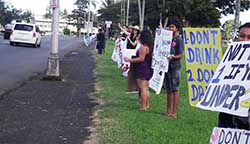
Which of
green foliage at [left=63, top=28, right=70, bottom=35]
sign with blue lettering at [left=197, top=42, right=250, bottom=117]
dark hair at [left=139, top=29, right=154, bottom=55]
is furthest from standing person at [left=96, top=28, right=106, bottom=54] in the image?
green foliage at [left=63, top=28, right=70, bottom=35]

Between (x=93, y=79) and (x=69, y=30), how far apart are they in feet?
459

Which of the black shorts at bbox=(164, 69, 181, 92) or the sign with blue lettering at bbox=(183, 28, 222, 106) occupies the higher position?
the sign with blue lettering at bbox=(183, 28, 222, 106)

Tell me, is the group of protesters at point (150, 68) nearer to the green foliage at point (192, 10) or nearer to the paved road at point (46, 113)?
the paved road at point (46, 113)

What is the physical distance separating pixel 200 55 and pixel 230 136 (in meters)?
4.15

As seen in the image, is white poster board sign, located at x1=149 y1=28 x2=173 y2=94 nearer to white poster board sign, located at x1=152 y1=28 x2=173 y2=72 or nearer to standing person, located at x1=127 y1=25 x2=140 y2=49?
white poster board sign, located at x1=152 y1=28 x2=173 y2=72

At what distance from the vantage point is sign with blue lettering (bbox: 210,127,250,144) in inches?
166

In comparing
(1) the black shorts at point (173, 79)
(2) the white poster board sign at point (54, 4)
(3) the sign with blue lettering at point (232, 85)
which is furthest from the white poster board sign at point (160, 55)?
(3) the sign with blue lettering at point (232, 85)

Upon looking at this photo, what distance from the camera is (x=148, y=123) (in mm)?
9523

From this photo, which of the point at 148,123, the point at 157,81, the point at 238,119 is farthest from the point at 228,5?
the point at 238,119

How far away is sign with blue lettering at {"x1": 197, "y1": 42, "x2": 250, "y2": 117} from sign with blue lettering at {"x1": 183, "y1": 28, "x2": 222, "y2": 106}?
3.72 meters

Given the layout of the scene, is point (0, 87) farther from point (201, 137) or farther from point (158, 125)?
point (201, 137)

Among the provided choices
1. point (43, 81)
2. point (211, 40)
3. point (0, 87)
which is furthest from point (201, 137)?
point (43, 81)

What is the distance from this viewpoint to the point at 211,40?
851 centimetres

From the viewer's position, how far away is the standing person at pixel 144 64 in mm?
10945
